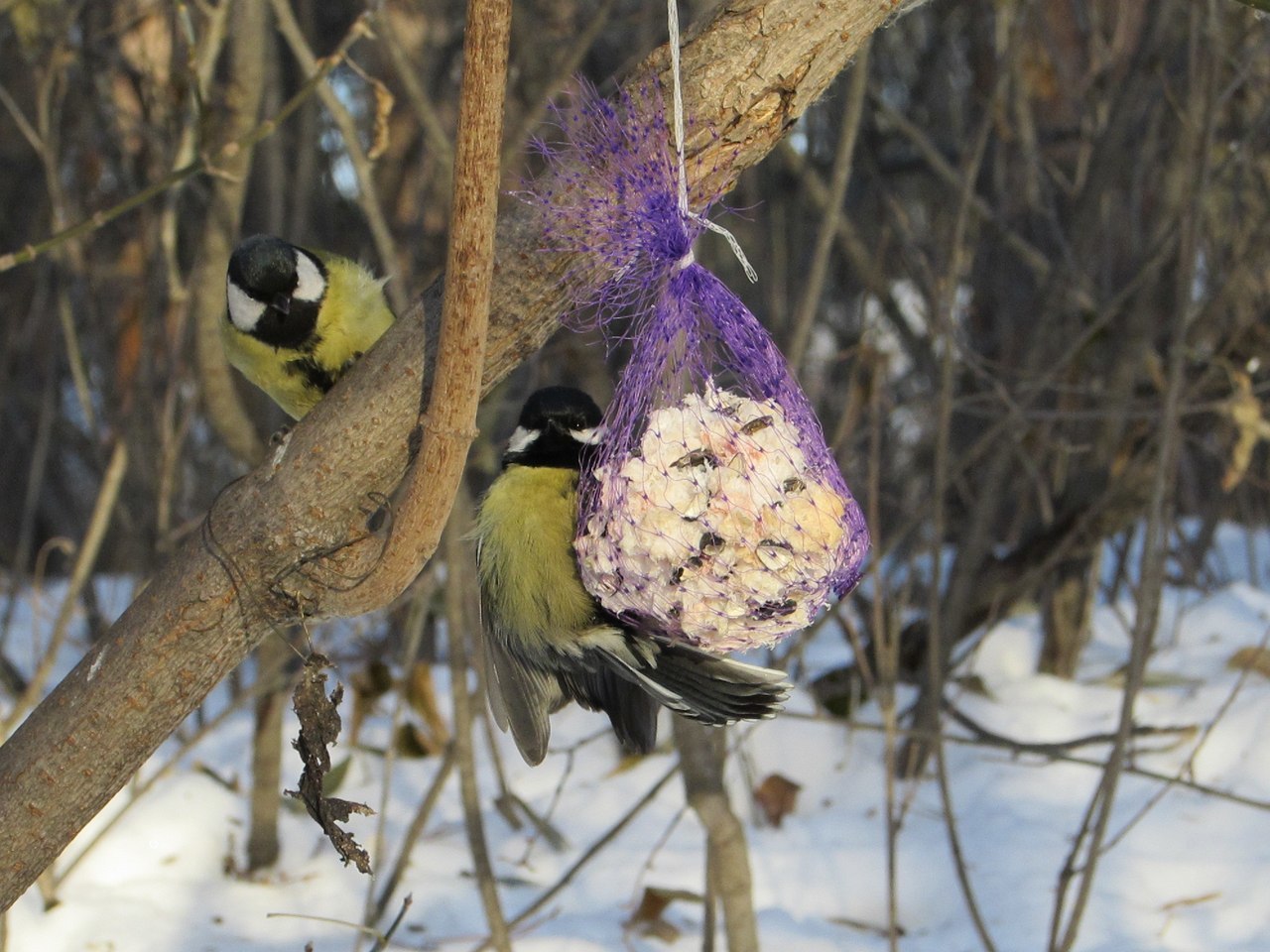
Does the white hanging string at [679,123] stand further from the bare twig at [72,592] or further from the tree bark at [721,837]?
the bare twig at [72,592]

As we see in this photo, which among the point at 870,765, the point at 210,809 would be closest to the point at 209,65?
the point at 210,809

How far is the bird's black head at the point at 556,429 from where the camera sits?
67.2 inches

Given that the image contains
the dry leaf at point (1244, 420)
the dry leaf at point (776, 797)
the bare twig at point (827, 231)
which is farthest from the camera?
the dry leaf at point (776, 797)

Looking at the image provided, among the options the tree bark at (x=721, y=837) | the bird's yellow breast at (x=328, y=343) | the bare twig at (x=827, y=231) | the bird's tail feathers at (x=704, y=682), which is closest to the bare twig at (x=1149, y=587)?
the tree bark at (x=721, y=837)

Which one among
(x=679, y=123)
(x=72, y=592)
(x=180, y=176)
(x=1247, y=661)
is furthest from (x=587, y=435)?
(x=1247, y=661)

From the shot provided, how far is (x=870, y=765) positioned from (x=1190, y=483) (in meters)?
2.27

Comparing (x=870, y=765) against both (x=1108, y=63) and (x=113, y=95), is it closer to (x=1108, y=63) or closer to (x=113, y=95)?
(x=1108, y=63)

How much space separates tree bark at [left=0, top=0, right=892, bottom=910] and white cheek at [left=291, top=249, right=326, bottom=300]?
0.83m

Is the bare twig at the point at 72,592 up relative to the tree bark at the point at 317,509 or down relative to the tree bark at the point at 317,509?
up

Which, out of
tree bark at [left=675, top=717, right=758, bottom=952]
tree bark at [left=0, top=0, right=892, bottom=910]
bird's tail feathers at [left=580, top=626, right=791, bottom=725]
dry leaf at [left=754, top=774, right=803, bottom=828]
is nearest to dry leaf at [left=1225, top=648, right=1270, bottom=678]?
dry leaf at [left=754, top=774, right=803, bottom=828]

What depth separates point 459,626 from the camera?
8.33 ft

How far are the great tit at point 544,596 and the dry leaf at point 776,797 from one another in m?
1.68

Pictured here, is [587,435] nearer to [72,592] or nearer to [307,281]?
[307,281]

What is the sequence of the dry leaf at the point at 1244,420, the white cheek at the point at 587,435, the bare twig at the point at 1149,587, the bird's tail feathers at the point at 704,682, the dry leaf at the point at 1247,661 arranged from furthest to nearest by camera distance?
the dry leaf at the point at 1247,661 < the dry leaf at the point at 1244,420 < the bare twig at the point at 1149,587 < the white cheek at the point at 587,435 < the bird's tail feathers at the point at 704,682
